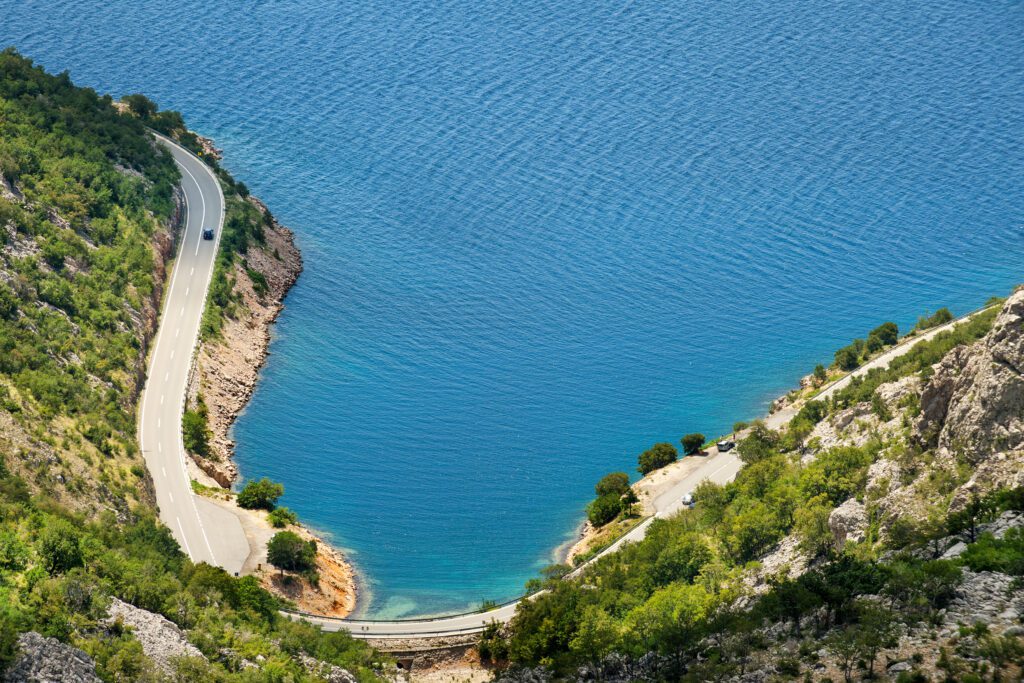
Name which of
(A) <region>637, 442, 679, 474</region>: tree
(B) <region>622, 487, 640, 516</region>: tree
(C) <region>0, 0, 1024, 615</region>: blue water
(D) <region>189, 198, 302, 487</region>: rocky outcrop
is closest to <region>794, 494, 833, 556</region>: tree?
(B) <region>622, 487, 640, 516</region>: tree

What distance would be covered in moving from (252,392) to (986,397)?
215ft

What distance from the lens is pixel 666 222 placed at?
150375mm

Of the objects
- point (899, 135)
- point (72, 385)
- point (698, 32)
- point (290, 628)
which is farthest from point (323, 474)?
point (698, 32)

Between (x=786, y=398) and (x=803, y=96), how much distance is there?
230 ft

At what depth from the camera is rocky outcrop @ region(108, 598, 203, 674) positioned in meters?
68.9

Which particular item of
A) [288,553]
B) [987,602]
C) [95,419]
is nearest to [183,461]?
[95,419]

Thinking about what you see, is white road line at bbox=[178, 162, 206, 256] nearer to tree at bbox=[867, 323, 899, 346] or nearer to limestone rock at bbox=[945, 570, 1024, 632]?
tree at bbox=[867, 323, 899, 346]

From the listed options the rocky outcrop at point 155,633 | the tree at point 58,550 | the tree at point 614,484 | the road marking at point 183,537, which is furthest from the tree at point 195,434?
the rocky outcrop at point 155,633

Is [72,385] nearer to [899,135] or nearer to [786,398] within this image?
[786,398]

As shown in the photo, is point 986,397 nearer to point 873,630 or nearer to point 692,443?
point 873,630

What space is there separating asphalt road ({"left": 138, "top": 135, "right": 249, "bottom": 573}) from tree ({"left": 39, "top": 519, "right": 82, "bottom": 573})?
735 inches

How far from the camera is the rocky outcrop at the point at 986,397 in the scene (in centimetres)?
7319

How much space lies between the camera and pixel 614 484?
104500 millimetres

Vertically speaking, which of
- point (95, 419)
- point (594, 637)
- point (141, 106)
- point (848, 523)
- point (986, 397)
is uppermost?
point (141, 106)
